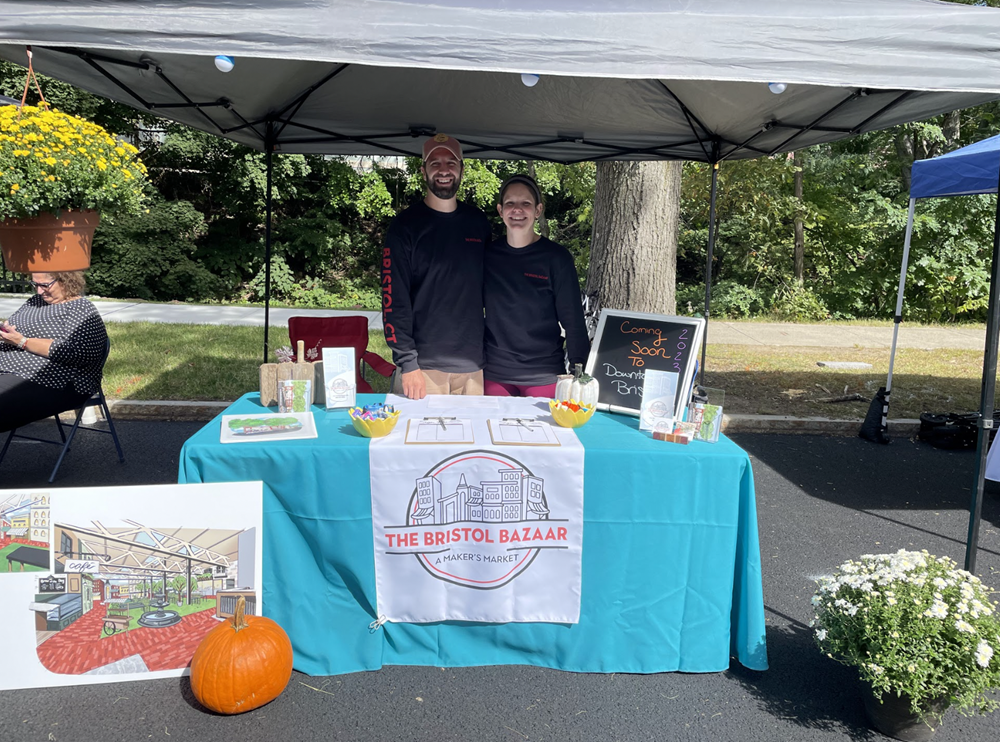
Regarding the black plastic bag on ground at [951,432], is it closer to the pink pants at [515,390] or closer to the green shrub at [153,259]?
the pink pants at [515,390]

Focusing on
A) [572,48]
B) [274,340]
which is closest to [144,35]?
[572,48]

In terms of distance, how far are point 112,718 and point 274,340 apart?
640 cm

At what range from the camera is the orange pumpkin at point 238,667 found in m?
2.25

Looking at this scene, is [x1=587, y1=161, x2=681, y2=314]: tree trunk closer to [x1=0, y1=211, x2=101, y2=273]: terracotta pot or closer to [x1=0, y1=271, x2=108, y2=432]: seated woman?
[x1=0, y1=271, x2=108, y2=432]: seated woman

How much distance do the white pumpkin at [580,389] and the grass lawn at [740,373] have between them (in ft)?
12.3

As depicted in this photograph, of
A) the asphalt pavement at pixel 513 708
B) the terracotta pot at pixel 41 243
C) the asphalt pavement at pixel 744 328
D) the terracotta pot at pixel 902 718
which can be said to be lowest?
the asphalt pavement at pixel 513 708

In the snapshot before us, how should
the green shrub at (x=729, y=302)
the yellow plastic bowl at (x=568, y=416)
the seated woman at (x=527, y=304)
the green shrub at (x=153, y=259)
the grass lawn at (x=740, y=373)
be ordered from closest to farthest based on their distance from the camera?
1. the yellow plastic bowl at (x=568, y=416)
2. the seated woman at (x=527, y=304)
3. the grass lawn at (x=740, y=373)
4. the green shrub at (x=153, y=259)
5. the green shrub at (x=729, y=302)

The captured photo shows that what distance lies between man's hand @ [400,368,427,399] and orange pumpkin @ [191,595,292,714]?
1.11m

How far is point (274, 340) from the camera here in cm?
838

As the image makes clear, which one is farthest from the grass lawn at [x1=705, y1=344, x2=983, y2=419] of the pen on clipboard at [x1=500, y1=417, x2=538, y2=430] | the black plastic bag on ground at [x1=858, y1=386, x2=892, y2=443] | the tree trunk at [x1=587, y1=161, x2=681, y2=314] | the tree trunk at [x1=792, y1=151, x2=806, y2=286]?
the tree trunk at [x1=792, y1=151, x2=806, y2=286]

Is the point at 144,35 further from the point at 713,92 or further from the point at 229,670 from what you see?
the point at 713,92

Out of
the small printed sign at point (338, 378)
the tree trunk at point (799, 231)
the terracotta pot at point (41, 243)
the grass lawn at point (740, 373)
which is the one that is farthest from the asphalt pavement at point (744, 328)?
the small printed sign at point (338, 378)

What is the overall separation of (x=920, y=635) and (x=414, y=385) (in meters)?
2.02

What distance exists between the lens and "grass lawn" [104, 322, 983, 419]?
6.34m
